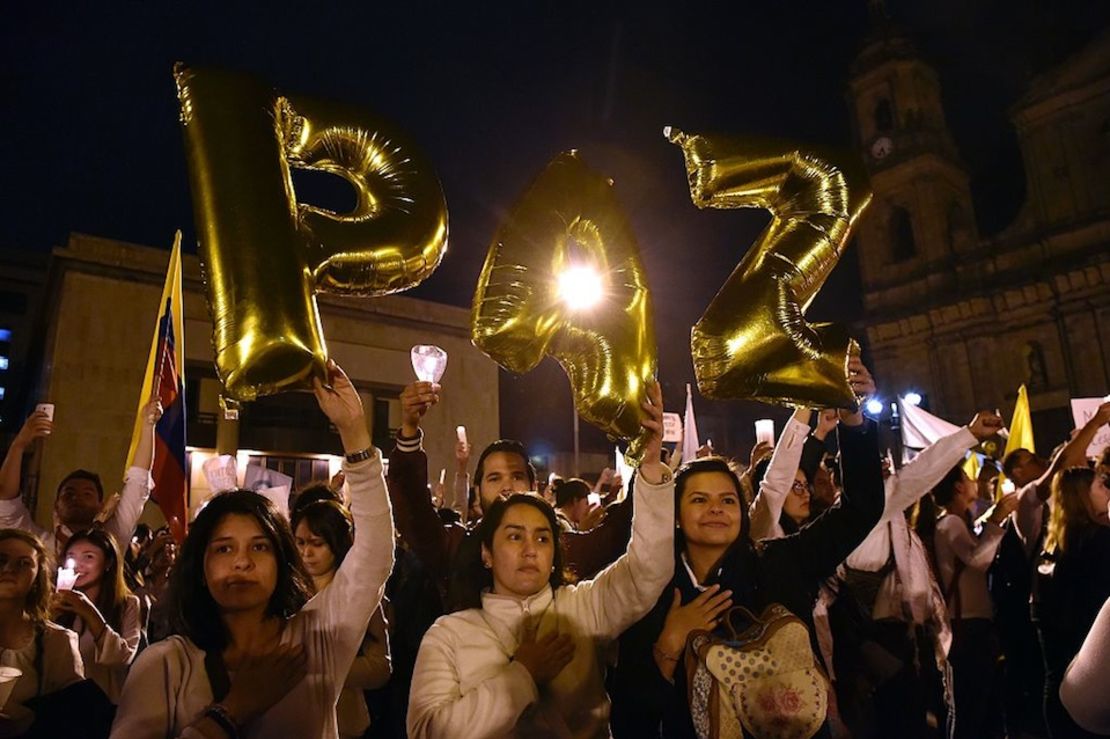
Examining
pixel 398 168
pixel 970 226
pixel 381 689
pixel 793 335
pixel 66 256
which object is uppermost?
pixel 970 226

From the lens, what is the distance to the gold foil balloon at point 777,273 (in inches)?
118

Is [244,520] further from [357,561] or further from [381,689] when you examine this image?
[381,689]

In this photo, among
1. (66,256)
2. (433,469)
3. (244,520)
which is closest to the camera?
(244,520)

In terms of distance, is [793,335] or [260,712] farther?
[793,335]

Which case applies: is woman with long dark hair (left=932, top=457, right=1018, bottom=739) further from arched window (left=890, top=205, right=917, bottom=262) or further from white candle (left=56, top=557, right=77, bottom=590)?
arched window (left=890, top=205, right=917, bottom=262)

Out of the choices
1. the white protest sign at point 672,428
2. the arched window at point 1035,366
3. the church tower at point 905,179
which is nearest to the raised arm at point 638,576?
the white protest sign at point 672,428

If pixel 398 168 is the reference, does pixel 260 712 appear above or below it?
below

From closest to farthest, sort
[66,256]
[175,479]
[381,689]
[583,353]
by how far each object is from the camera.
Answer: [583,353], [381,689], [175,479], [66,256]

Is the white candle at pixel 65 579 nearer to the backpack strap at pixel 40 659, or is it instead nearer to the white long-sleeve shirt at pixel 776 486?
the backpack strap at pixel 40 659

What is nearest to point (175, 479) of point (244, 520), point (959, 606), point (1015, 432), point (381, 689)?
point (381, 689)

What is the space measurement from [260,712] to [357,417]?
880 mm

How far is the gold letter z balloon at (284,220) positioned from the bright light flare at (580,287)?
22.0 inches

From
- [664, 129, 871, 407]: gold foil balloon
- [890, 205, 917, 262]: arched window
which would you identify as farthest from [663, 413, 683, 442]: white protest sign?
[890, 205, 917, 262]: arched window

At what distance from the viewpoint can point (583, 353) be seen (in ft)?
10.6
